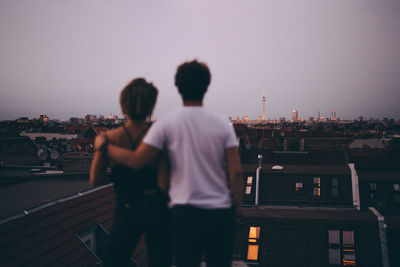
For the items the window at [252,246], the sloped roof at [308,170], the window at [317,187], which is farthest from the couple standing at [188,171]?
the window at [317,187]

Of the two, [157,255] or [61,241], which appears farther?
[61,241]

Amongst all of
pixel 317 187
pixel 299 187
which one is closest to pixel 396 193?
pixel 317 187

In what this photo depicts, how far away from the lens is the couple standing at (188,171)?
206cm

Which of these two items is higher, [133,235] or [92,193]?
[133,235]

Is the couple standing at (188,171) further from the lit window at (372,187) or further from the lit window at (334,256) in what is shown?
the lit window at (372,187)

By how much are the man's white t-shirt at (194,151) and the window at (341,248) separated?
1560 centimetres

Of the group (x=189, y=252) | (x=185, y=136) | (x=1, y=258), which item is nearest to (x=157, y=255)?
(x=189, y=252)

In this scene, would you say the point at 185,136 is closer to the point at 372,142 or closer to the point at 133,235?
the point at 133,235

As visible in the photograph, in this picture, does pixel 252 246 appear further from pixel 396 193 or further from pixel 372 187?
pixel 396 193

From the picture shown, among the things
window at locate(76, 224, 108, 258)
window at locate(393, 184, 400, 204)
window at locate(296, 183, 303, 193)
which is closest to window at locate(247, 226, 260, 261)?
window at locate(296, 183, 303, 193)

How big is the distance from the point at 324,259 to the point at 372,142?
4240 centimetres

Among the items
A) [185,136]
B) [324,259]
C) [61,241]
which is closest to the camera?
[185,136]

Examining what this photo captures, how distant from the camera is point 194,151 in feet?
6.79

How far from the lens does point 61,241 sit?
8.00 metres
